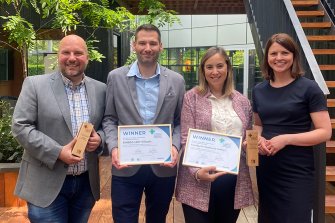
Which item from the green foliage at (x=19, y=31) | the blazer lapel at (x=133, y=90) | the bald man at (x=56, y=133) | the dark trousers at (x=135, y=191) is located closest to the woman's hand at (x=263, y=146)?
the dark trousers at (x=135, y=191)

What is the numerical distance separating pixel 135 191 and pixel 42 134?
2.54ft

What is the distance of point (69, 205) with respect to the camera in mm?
2844

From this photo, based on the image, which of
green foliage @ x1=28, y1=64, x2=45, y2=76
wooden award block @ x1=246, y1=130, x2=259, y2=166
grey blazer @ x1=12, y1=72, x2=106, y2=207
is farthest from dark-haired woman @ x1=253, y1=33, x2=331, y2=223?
green foliage @ x1=28, y1=64, x2=45, y2=76

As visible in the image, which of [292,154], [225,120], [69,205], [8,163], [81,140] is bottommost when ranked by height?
[8,163]

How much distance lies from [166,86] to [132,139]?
0.46 m

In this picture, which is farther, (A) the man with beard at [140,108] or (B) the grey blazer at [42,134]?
(A) the man with beard at [140,108]

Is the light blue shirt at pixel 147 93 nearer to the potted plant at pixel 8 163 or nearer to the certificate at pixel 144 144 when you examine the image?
the certificate at pixel 144 144

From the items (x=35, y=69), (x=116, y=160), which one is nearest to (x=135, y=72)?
(x=116, y=160)

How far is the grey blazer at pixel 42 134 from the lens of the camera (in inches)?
100

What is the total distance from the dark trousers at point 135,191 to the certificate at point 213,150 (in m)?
0.37

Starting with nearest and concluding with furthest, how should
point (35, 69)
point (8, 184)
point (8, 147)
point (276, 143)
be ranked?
point (276, 143) < point (8, 184) < point (8, 147) < point (35, 69)

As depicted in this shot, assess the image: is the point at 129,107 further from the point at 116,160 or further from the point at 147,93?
the point at 116,160

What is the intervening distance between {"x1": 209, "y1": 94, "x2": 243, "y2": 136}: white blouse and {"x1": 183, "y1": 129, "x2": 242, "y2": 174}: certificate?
0.31 feet

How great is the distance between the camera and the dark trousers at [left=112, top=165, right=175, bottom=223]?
2.88 meters
